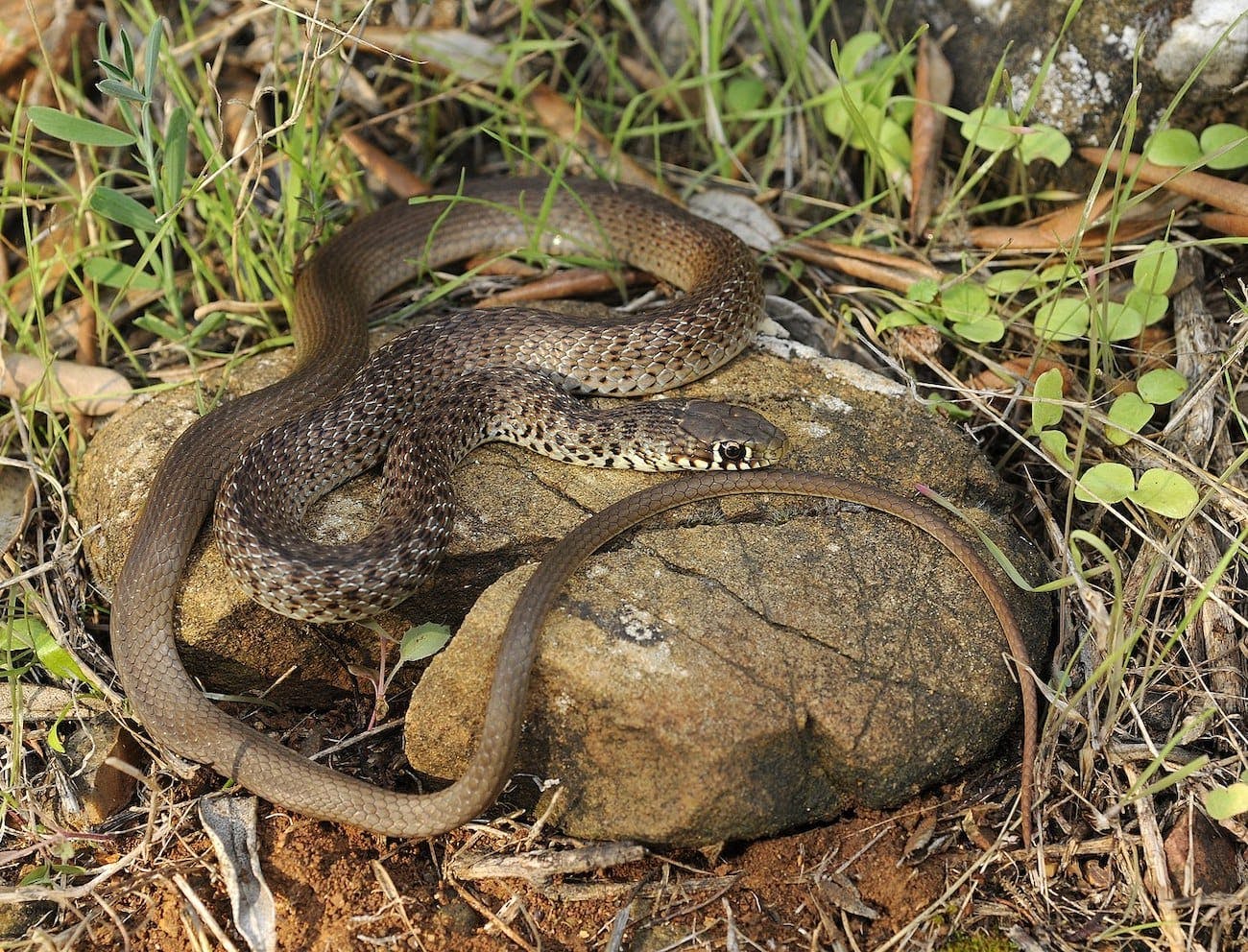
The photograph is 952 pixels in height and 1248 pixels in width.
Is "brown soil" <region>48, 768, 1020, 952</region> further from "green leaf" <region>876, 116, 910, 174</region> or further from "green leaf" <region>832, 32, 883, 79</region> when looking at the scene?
"green leaf" <region>832, 32, 883, 79</region>

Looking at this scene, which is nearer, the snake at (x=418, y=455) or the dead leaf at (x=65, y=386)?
the snake at (x=418, y=455)

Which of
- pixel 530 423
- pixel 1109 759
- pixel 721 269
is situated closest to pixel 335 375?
pixel 530 423

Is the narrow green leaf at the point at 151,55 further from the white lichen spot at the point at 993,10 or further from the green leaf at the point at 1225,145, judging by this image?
the green leaf at the point at 1225,145

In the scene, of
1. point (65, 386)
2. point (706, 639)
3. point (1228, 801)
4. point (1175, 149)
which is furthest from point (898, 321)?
point (65, 386)

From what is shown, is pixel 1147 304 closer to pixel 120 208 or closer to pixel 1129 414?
pixel 1129 414

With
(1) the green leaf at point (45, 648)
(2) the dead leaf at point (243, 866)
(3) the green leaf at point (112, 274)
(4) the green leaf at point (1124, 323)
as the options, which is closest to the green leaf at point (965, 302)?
(4) the green leaf at point (1124, 323)

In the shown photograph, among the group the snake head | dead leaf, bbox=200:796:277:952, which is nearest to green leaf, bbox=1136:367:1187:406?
the snake head
